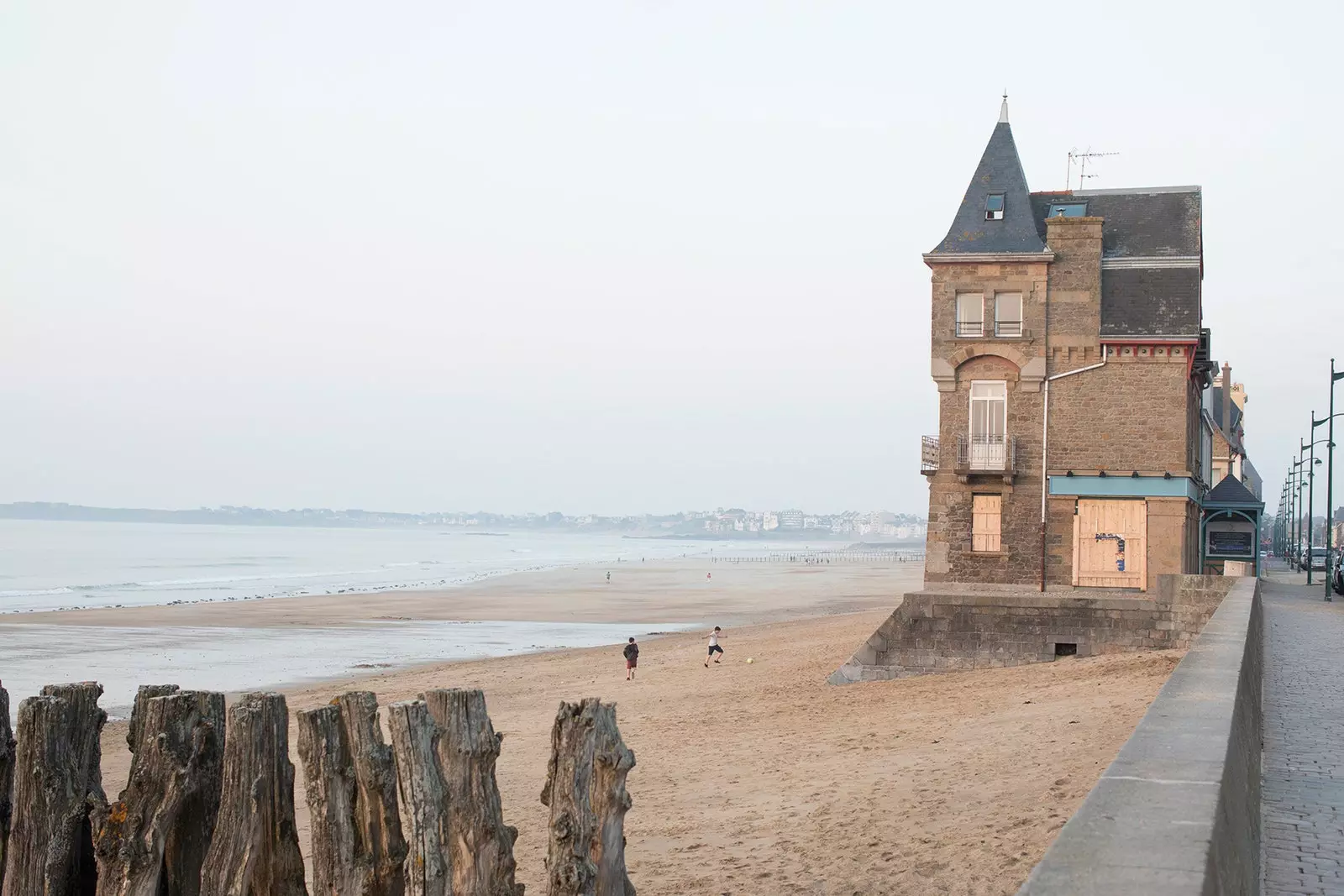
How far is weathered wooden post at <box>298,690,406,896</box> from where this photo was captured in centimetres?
675

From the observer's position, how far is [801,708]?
1964 cm

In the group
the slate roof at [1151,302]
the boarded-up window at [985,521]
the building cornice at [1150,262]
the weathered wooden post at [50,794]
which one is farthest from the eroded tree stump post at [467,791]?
the building cornice at [1150,262]

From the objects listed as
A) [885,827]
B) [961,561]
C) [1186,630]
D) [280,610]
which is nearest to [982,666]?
[1186,630]

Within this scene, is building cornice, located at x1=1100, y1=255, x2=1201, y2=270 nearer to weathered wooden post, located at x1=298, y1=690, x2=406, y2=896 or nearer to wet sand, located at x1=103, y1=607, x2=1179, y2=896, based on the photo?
wet sand, located at x1=103, y1=607, x2=1179, y2=896

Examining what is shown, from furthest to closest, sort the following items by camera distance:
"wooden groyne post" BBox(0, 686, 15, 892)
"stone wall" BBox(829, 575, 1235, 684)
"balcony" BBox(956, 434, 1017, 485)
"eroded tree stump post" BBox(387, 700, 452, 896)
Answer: "balcony" BBox(956, 434, 1017, 485) < "stone wall" BBox(829, 575, 1235, 684) < "wooden groyne post" BBox(0, 686, 15, 892) < "eroded tree stump post" BBox(387, 700, 452, 896)

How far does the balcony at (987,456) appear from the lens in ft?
99.1

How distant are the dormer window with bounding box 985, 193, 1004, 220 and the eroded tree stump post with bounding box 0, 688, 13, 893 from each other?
2751 cm

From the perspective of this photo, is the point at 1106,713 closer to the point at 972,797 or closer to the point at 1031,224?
the point at 972,797

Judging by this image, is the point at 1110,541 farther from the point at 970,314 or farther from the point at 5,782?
the point at 5,782

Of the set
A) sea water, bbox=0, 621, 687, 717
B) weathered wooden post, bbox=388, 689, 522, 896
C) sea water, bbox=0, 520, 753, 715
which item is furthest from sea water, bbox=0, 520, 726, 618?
weathered wooden post, bbox=388, 689, 522, 896

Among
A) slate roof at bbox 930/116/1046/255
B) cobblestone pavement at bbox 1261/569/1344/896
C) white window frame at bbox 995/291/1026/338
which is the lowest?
cobblestone pavement at bbox 1261/569/1344/896

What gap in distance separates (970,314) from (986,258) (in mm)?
1359

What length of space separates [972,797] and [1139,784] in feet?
20.9

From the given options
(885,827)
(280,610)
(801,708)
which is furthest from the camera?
(280,610)
